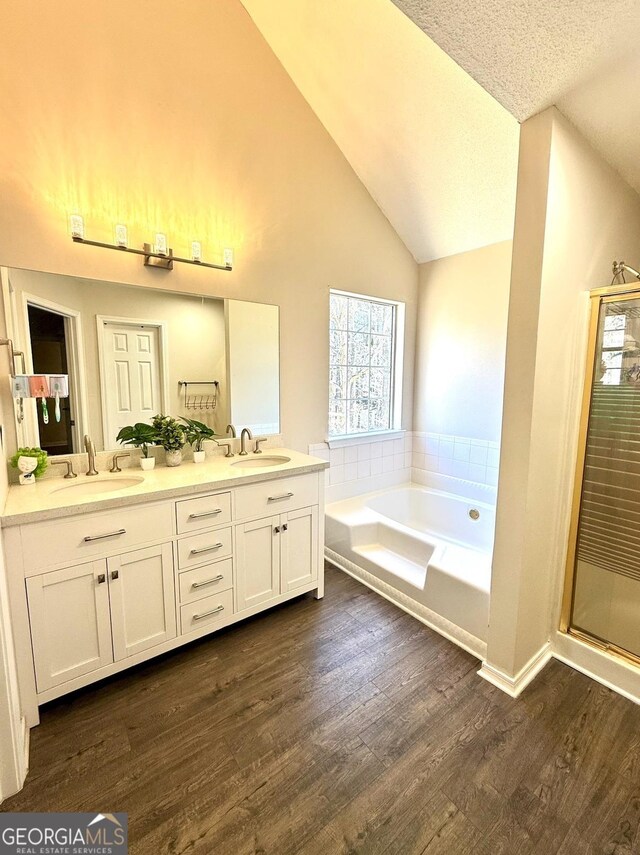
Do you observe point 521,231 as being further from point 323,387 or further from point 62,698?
point 62,698

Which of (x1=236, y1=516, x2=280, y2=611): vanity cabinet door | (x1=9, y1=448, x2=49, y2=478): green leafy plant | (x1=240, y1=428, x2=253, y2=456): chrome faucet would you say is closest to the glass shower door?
(x1=236, y1=516, x2=280, y2=611): vanity cabinet door

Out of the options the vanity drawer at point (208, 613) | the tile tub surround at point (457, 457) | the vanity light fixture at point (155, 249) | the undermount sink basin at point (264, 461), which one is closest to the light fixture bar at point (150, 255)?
the vanity light fixture at point (155, 249)

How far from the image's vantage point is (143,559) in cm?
171

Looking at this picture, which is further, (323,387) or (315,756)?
(323,387)

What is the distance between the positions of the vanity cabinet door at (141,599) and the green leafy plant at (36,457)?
0.63 metres

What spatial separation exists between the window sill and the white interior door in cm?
140

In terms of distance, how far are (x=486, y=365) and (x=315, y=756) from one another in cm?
275

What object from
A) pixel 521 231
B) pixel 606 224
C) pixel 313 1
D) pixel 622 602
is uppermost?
pixel 313 1

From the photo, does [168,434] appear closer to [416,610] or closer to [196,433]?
[196,433]

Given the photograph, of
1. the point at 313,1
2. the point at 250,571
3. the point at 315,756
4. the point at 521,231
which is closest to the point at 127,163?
the point at 313,1

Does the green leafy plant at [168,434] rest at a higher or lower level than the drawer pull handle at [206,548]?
higher

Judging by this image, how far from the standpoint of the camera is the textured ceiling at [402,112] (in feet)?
6.54

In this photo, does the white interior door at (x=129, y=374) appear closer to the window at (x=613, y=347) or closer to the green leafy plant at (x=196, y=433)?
the green leafy plant at (x=196, y=433)

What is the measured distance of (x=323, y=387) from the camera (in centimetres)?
299
